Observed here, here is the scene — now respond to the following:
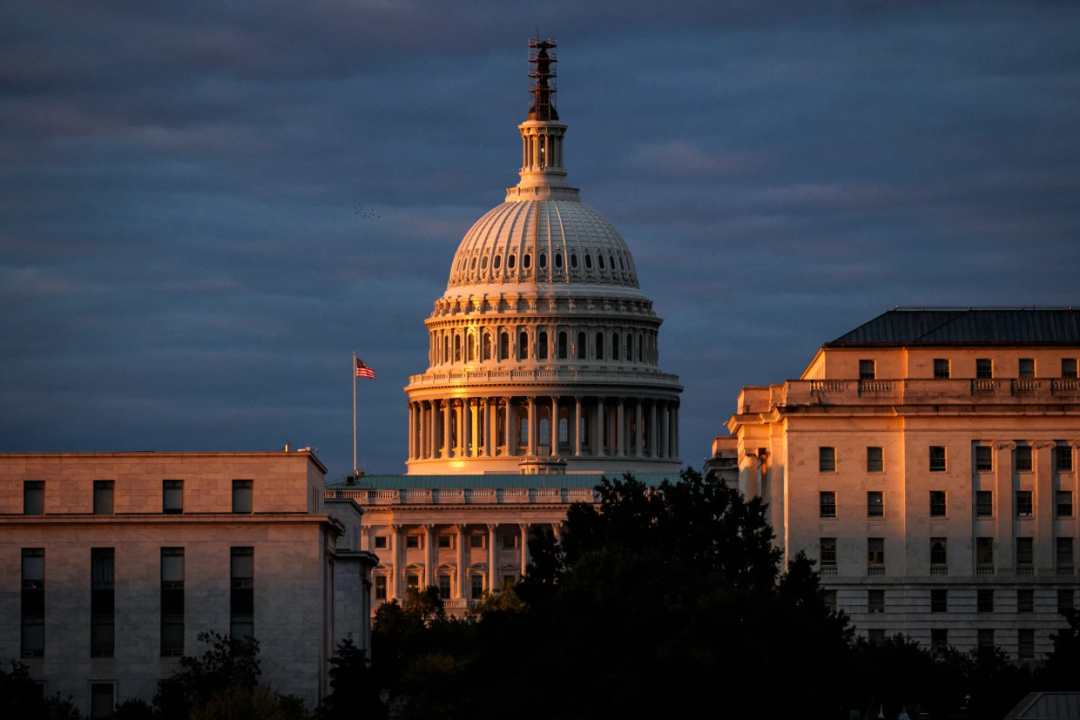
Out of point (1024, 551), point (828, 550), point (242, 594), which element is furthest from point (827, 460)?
point (242, 594)

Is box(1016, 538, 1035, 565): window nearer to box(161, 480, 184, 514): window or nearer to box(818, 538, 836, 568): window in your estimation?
box(818, 538, 836, 568): window

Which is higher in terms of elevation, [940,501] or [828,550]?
[940,501]

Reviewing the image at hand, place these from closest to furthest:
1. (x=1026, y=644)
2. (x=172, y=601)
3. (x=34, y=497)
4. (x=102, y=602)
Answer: (x=102, y=602) < (x=172, y=601) < (x=34, y=497) < (x=1026, y=644)

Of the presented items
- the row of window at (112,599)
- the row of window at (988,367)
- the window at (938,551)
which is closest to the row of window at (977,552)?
the window at (938,551)

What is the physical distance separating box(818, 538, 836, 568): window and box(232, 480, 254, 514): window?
1228 inches

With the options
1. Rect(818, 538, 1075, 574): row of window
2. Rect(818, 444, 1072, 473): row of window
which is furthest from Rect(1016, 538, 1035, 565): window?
Rect(818, 444, 1072, 473): row of window

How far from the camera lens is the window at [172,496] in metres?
166

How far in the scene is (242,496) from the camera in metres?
167

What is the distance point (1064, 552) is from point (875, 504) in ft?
32.3

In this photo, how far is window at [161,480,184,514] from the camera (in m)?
166

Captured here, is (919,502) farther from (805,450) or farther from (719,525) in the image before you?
(719,525)

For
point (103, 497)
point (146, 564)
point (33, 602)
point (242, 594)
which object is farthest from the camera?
point (103, 497)

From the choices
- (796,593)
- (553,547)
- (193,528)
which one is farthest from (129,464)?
(796,593)

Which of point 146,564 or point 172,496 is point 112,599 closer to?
point 146,564
